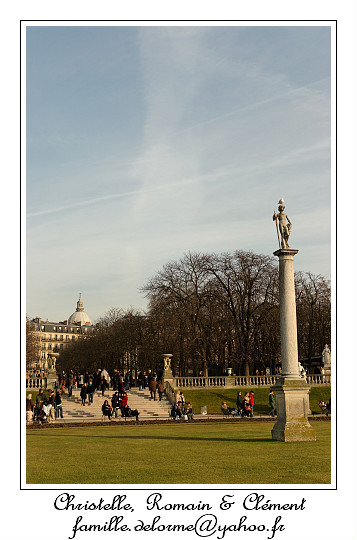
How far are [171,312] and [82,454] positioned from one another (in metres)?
40.5

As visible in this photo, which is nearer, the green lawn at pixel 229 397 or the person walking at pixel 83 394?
the person walking at pixel 83 394

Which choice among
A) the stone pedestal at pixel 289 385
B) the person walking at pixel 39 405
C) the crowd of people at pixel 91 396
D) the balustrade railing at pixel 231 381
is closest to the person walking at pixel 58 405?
the crowd of people at pixel 91 396

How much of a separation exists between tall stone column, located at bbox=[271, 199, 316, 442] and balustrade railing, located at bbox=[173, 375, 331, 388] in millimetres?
27937

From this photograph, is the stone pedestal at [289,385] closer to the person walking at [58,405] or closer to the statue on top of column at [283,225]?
the statue on top of column at [283,225]

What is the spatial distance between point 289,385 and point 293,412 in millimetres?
758

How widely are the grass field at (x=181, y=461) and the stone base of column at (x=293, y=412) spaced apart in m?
0.46

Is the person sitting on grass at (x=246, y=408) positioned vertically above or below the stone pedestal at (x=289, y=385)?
below

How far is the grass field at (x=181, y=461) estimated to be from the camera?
10.7m

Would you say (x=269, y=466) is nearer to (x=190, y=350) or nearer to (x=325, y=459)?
(x=325, y=459)

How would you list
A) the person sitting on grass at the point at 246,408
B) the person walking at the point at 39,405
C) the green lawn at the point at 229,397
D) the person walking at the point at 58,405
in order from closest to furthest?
1. the person walking at the point at 39,405
2. the person walking at the point at 58,405
3. the person sitting on grass at the point at 246,408
4. the green lawn at the point at 229,397

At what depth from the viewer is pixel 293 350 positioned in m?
17.8

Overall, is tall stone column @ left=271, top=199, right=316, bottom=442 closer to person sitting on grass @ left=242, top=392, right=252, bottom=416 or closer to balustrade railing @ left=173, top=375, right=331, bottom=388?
person sitting on grass @ left=242, top=392, right=252, bottom=416

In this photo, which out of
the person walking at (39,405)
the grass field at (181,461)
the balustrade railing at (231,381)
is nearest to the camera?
the grass field at (181,461)
